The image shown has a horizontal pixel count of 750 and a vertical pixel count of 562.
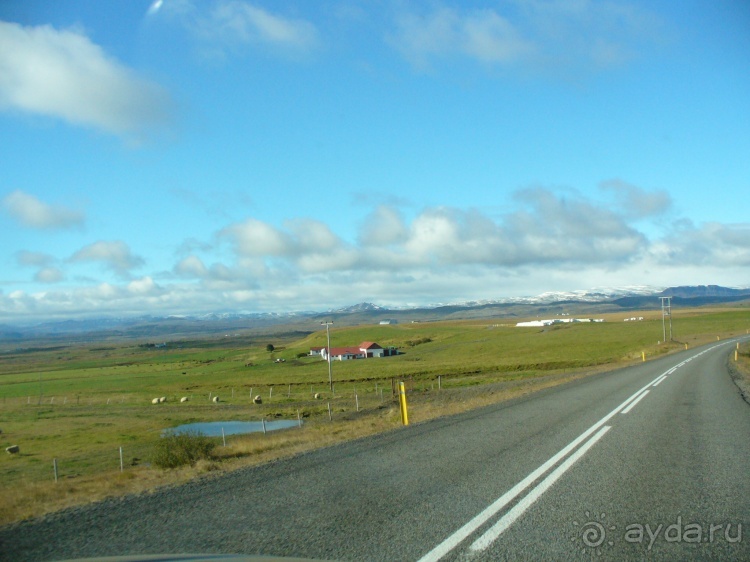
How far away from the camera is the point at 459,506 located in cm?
696

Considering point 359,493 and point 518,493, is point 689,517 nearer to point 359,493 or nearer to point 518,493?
point 518,493

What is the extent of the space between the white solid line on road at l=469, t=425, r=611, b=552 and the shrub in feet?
27.6

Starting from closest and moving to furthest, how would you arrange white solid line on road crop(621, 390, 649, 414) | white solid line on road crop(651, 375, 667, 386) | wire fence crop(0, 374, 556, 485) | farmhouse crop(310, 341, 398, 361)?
1. white solid line on road crop(621, 390, 649, 414)
2. white solid line on road crop(651, 375, 667, 386)
3. wire fence crop(0, 374, 556, 485)
4. farmhouse crop(310, 341, 398, 361)

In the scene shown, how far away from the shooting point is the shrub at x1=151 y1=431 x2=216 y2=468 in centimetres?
1394

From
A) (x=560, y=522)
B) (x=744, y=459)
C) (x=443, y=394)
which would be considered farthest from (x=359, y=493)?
(x=443, y=394)

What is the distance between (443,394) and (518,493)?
34765 mm

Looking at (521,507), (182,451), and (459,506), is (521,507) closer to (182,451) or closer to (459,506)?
(459,506)

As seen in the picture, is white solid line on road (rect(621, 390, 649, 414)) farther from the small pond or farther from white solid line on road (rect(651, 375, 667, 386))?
the small pond

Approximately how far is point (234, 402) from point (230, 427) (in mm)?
15801

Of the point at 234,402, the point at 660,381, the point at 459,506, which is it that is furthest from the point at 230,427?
the point at 459,506

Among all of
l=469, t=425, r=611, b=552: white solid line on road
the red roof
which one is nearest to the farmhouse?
the red roof

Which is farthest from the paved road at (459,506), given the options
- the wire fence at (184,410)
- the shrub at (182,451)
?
the wire fence at (184,410)

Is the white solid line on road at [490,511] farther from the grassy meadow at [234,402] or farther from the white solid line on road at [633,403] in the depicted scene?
the grassy meadow at [234,402]

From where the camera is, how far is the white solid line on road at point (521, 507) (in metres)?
5.68
